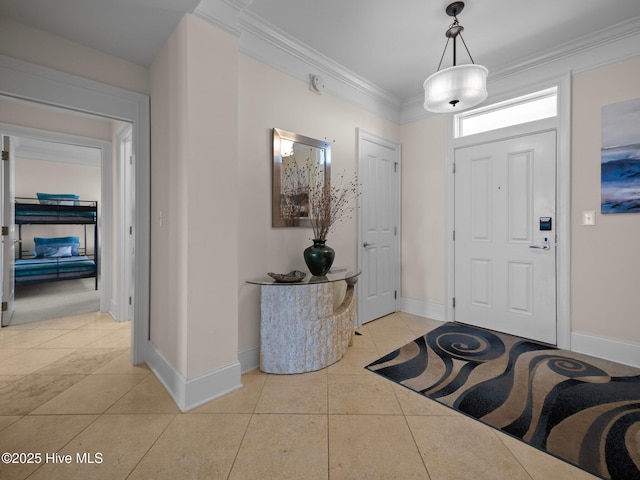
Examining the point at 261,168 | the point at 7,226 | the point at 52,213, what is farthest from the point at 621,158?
the point at 52,213

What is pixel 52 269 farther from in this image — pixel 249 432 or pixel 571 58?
pixel 571 58

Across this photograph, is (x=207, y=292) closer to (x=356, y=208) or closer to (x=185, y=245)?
(x=185, y=245)

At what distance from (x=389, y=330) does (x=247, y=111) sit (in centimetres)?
261

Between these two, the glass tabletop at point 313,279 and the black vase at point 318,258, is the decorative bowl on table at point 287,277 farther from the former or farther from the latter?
the black vase at point 318,258

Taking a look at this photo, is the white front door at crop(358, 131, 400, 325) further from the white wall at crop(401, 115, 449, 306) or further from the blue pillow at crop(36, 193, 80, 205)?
the blue pillow at crop(36, 193, 80, 205)

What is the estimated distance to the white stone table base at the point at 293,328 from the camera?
87.0 inches

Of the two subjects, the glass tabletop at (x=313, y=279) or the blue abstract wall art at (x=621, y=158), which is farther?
the blue abstract wall art at (x=621, y=158)

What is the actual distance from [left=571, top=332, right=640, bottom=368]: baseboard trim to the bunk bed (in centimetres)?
683

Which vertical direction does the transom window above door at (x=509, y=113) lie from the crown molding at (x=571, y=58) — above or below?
below

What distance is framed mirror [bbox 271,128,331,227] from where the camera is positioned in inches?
96.7

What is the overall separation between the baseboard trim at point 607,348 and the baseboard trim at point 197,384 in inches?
118

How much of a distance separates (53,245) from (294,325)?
6.61 meters

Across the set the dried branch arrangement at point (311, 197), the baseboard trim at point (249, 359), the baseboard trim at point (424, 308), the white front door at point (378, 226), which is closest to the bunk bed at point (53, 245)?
the baseboard trim at point (249, 359)

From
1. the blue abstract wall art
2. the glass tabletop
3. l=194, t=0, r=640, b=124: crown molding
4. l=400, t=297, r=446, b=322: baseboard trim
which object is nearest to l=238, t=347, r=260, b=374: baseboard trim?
the glass tabletop
